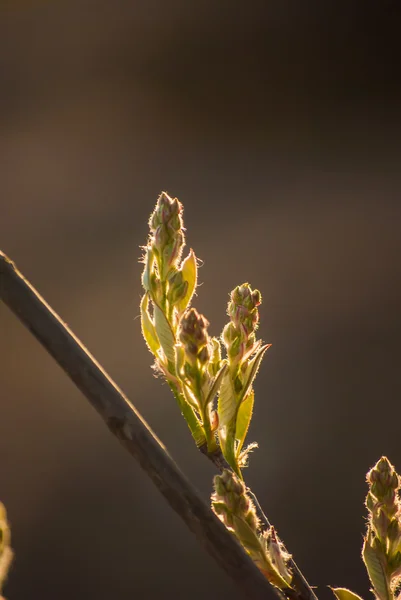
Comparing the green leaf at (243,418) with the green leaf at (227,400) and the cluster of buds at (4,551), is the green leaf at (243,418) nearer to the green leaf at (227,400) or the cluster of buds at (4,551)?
the green leaf at (227,400)

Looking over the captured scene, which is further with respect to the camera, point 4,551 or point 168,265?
point 168,265

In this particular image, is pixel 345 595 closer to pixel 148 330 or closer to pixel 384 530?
pixel 384 530

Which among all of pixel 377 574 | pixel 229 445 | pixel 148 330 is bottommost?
pixel 377 574

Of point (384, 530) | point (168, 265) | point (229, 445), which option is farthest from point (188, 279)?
point (384, 530)

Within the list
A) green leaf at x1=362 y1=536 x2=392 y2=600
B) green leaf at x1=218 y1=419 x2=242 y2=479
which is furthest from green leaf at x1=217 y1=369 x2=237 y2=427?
green leaf at x1=362 y1=536 x2=392 y2=600

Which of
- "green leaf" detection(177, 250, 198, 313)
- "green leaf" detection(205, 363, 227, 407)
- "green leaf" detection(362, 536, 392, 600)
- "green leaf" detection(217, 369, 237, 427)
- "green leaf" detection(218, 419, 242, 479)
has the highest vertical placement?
"green leaf" detection(177, 250, 198, 313)

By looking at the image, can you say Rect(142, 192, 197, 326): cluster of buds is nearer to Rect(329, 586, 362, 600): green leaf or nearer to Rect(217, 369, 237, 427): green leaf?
Rect(217, 369, 237, 427): green leaf
